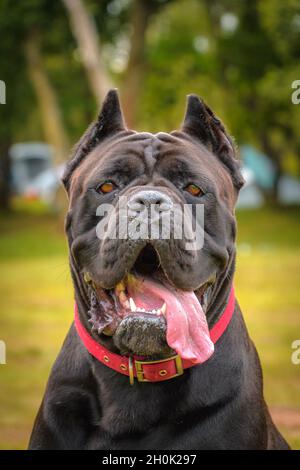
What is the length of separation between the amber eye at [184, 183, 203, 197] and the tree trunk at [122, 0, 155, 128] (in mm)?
20320

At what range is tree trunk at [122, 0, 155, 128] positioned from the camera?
24.1m

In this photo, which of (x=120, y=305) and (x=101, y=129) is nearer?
(x=120, y=305)

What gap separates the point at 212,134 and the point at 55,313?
8.84 metres

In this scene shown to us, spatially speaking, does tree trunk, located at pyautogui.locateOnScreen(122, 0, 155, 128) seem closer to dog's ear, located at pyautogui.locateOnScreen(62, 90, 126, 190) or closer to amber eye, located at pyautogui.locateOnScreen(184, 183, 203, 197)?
dog's ear, located at pyautogui.locateOnScreen(62, 90, 126, 190)

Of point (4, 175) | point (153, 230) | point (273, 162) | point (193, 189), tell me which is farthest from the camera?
point (4, 175)

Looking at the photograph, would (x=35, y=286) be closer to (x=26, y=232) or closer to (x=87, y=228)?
(x=87, y=228)

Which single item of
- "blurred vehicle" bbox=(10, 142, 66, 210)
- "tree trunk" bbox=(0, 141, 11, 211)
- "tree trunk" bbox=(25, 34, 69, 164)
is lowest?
"blurred vehicle" bbox=(10, 142, 66, 210)

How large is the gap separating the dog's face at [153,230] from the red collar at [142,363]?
7cm

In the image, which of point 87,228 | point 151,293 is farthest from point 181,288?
point 87,228

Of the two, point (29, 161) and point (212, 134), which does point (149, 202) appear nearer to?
point (212, 134)

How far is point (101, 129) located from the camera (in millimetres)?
4184

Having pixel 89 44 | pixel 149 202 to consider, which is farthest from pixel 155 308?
pixel 89 44

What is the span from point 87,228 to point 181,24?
35.6 metres

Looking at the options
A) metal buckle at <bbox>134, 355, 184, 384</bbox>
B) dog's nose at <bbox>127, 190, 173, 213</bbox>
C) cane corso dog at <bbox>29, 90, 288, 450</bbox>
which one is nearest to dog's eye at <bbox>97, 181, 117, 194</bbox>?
cane corso dog at <bbox>29, 90, 288, 450</bbox>
